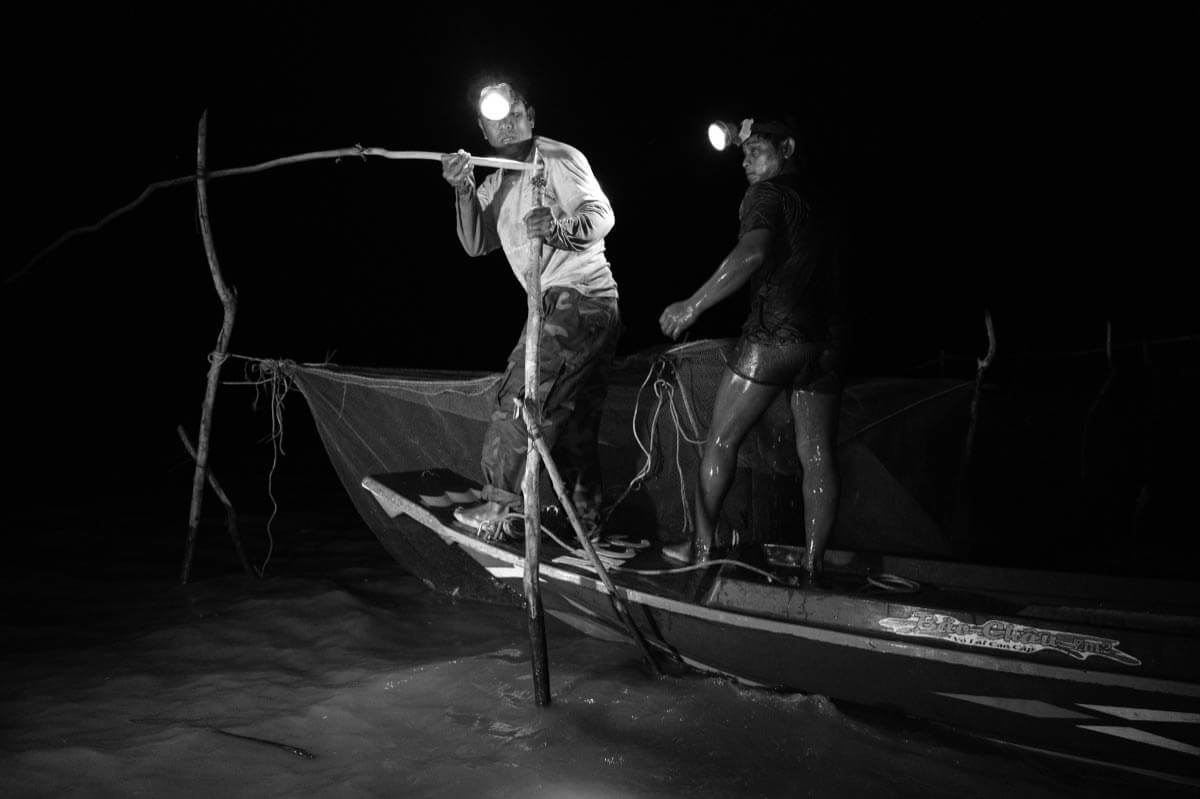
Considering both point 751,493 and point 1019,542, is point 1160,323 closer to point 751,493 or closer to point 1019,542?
point 1019,542

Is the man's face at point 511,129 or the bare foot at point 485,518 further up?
the man's face at point 511,129

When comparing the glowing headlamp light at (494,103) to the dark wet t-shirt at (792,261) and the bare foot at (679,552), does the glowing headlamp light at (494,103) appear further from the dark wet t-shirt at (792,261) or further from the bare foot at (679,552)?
the bare foot at (679,552)

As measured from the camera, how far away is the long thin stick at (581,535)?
3615 mm

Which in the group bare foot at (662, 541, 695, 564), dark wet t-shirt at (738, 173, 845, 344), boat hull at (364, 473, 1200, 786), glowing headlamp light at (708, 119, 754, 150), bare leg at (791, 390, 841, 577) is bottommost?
boat hull at (364, 473, 1200, 786)

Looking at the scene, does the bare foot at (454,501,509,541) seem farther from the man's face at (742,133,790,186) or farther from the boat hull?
the man's face at (742,133,790,186)

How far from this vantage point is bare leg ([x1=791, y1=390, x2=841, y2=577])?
403 centimetres

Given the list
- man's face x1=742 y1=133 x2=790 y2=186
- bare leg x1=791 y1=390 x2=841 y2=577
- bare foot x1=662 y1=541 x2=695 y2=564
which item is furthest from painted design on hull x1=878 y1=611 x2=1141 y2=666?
man's face x1=742 y1=133 x2=790 y2=186

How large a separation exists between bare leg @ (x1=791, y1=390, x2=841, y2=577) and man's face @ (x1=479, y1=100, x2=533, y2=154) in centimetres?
190

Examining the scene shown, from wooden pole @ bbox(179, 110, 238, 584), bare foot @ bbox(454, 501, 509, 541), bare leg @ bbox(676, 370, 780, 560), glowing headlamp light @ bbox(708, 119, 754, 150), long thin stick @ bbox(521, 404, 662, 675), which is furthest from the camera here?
wooden pole @ bbox(179, 110, 238, 584)

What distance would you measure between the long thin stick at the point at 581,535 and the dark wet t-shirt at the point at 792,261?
1.12 m

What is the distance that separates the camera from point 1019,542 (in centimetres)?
604

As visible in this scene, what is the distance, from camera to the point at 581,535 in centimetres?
363

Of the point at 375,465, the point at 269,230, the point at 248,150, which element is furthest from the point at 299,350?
the point at 375,465

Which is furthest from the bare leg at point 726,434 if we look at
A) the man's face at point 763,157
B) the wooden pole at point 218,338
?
the wooden pole at point 218,338
